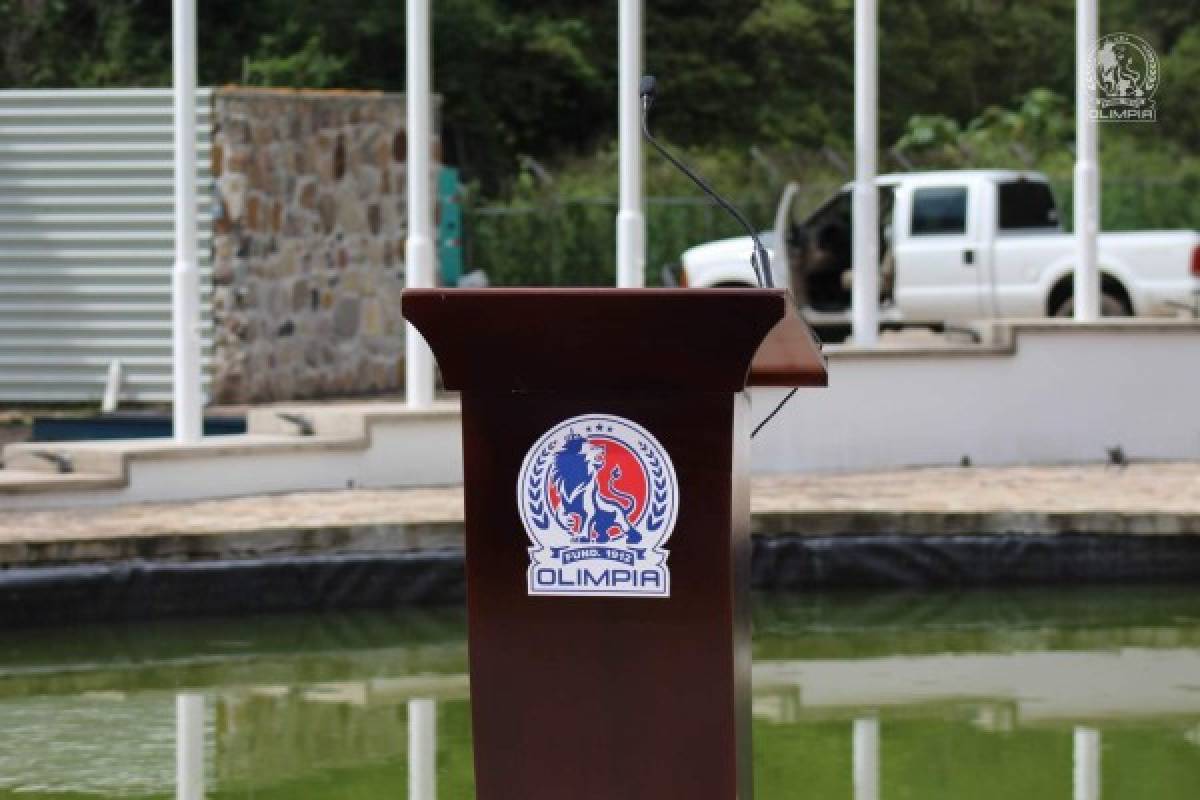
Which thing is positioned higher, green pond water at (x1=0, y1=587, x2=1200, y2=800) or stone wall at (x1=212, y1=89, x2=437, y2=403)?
stone wall at (x1=212, y1=89, x2=437, y2=403)

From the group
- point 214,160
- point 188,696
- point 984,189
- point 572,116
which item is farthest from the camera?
point 572,116

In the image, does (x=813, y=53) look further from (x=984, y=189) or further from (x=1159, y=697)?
(x=1159, y=697)

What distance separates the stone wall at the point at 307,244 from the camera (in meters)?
19.0

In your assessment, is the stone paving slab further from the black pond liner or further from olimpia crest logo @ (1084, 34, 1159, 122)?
olimpia crest logo @ (1084, 34, 1159, 122)

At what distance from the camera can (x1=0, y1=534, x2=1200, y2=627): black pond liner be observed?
41.8 ft

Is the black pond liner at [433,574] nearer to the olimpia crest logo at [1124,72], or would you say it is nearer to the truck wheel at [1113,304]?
the olimpia crest logo at [1124,72]

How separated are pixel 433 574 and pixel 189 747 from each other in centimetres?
359

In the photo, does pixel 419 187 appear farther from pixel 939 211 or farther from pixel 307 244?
pixel 939 211

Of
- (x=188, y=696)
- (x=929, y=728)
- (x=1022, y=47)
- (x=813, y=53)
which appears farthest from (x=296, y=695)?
(x=1022, y=47)

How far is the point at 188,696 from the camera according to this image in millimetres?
11148

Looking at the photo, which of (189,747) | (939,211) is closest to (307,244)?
(939,211)

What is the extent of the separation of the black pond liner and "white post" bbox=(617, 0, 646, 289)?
296cm

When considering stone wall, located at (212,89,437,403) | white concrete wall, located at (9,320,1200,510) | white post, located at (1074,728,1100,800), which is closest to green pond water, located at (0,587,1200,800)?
white post, located at (1074,728,1100,800)

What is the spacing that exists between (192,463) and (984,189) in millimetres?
9458
